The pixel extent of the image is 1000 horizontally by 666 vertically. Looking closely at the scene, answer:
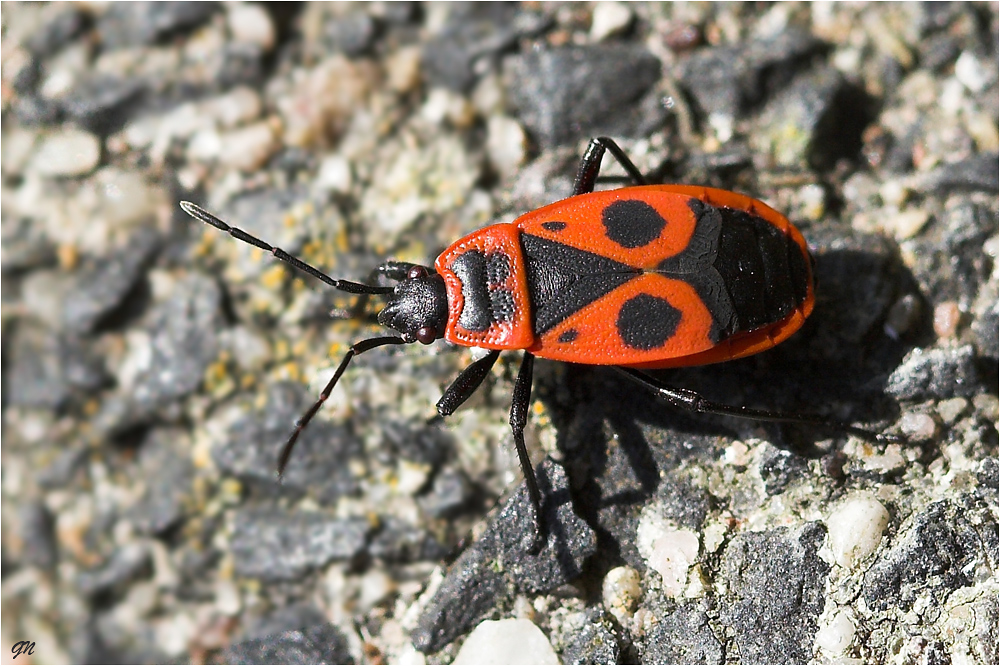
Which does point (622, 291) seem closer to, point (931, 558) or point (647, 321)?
point (647, 321)

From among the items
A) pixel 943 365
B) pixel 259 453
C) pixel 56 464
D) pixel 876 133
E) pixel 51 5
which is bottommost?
pixel 943 365

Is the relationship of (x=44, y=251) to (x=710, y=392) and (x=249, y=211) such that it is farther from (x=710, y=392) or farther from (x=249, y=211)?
(x=710, y=392)

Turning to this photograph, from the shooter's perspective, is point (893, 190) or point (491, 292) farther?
point (893, 190)

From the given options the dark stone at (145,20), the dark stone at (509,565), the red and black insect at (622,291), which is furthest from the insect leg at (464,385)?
the dark stone at (145,20)

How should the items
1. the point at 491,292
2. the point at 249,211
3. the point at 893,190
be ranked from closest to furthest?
the point at 491,292 < the point at 893,190 < the point at 249,211

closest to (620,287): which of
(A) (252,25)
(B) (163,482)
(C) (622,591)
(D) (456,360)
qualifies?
(D) (456,360)

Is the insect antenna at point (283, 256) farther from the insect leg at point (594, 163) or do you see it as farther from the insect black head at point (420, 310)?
the insect leg at point (594, 163)

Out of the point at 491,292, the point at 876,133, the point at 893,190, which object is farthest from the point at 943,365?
the point at 491,292

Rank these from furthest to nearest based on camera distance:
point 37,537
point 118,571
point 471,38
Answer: point 471,38 → point 37,537 → point 118,571
